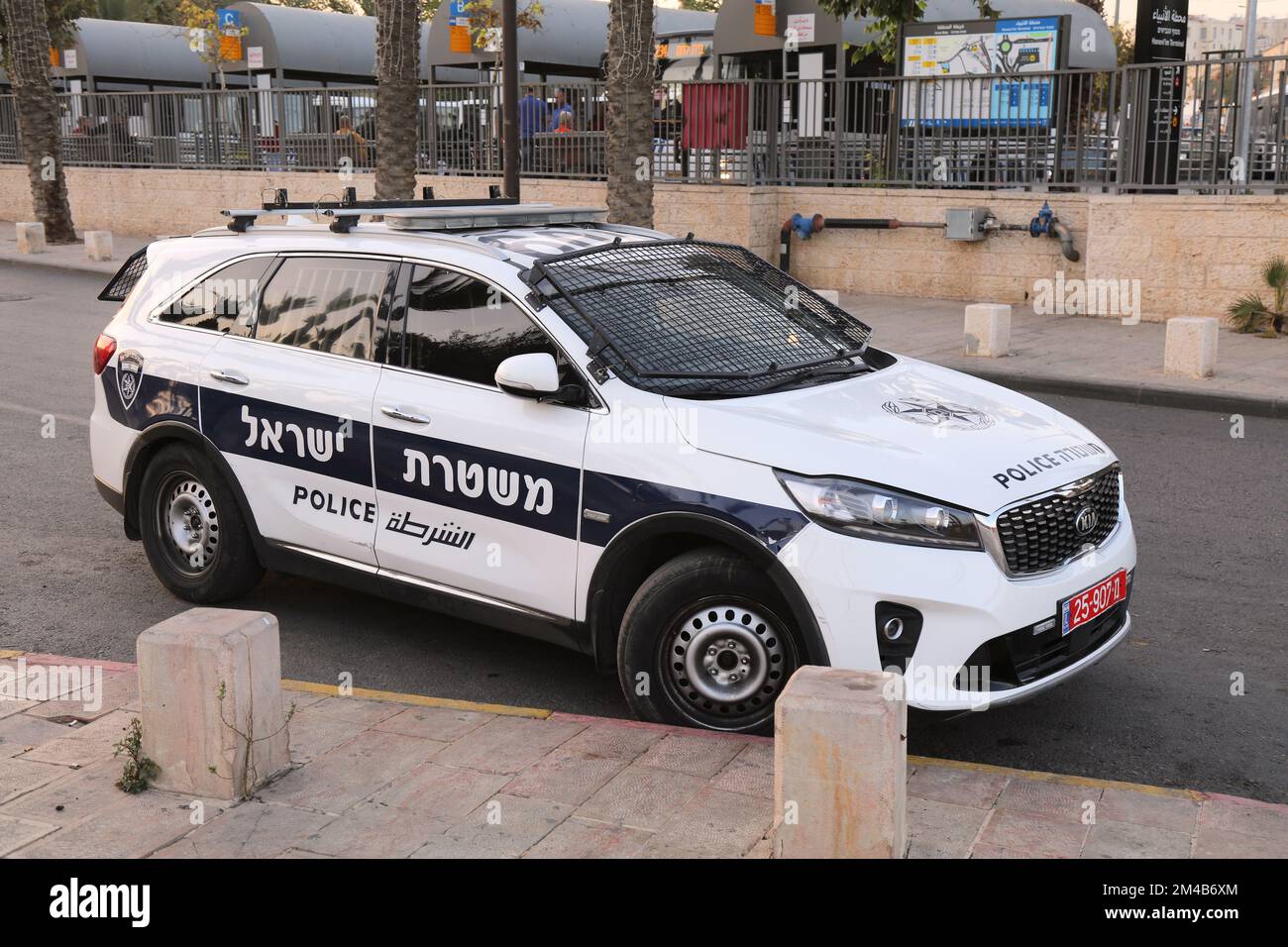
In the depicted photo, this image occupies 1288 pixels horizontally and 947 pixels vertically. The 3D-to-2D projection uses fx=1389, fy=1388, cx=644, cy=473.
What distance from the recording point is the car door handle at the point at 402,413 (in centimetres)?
533

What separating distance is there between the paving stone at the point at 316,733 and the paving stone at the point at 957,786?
188 centimetres

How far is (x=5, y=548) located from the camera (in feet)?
24.5

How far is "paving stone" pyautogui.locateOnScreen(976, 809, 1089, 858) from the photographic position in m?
3.76

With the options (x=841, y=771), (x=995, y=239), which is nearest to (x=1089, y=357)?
(x=995, y=239)

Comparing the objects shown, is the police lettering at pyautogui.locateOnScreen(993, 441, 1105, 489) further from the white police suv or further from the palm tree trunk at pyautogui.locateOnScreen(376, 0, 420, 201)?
the palm tree trunk at pyautogui.locateOnScreen(376, 0, 420, 201)

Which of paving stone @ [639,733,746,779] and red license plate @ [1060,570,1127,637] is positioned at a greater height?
red license plate @ [1060,570,1127,637]

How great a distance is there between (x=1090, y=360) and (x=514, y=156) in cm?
736

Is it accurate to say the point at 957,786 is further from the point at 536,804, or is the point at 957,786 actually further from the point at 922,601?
the point at 536,804

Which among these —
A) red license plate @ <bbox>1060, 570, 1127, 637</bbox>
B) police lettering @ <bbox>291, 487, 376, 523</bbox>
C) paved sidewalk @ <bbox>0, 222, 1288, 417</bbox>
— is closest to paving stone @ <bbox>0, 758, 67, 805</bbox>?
police lettering @ <bbox>291, 487, 376, 523</bbox>

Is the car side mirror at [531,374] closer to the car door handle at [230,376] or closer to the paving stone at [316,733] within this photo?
the paving stone at [316,733]

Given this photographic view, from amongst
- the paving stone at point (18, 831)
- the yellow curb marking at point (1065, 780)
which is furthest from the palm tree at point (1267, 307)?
the paving stone at point (18, 831)

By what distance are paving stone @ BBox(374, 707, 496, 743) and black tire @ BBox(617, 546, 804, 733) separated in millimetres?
549
